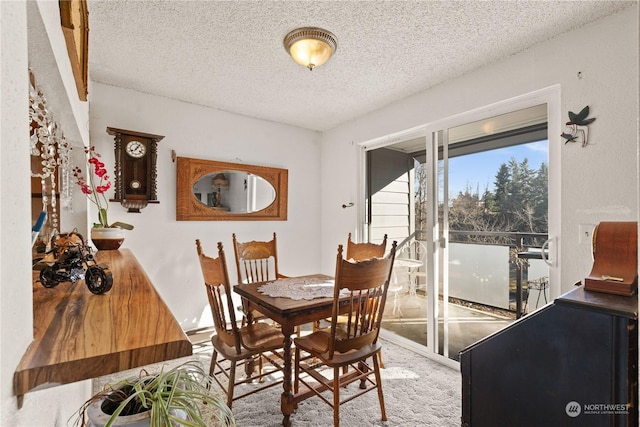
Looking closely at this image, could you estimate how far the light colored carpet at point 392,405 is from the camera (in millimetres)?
1993

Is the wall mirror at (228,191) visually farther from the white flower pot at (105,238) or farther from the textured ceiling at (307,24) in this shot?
the white flower pot at (105,238)

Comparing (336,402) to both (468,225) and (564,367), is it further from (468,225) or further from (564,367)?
(468,225)

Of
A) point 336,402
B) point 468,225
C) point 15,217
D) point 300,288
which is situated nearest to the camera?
point 15,217

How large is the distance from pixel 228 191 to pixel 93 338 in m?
3.06

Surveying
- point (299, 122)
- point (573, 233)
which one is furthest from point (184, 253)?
point (573, 233)

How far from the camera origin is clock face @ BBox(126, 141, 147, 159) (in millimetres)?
2846

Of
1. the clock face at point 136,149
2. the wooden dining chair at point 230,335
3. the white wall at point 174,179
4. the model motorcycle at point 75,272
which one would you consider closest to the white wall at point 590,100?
the wooden dining chair at point 230,335

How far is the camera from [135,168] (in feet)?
9.54

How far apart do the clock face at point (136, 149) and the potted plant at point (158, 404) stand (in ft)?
8.77

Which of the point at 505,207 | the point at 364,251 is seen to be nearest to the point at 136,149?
the point at 364,251

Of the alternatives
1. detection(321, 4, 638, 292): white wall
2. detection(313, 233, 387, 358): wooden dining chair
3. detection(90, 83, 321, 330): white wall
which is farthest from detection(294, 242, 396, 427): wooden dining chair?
detection(90, 83, 321, 330): white wall

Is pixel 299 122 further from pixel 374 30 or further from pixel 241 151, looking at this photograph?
pixel 374 30

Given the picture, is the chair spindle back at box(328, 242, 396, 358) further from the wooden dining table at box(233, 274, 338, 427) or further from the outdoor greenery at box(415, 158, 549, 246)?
the outdoor greenery at box(415, 158, 549, 246)

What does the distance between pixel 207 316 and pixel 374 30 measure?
10.2ft
